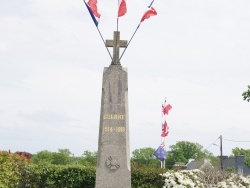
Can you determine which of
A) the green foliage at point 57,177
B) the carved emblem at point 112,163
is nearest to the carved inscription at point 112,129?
the carved emblem at point 112,163

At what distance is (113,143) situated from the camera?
13.6 m

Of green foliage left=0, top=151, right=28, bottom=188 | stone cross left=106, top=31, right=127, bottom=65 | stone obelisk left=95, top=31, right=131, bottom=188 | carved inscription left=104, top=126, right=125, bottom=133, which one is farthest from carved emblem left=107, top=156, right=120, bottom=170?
green foliage left=0, top=151, right=28, bottom=188

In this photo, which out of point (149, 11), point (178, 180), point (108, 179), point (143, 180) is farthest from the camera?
point (143, 180)

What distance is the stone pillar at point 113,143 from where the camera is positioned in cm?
1358

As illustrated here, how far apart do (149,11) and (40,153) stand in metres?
84.2

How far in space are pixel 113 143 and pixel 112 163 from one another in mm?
585

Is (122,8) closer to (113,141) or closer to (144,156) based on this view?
(113,141)

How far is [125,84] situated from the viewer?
14.0m

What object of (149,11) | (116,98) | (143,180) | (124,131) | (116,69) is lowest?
(143,180)

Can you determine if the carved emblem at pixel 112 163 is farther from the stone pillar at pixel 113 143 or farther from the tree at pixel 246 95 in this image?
the tree at pixel 246 95

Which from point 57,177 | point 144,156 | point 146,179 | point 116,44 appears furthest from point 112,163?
point 144,156

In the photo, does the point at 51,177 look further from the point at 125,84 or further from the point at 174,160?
the point at 174,160

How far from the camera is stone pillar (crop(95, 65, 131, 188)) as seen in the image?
44.5 ft

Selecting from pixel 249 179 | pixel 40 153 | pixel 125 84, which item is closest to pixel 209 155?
pixel 40 153
